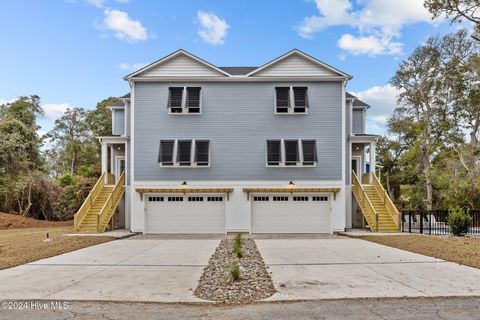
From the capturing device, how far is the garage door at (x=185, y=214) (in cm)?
1912

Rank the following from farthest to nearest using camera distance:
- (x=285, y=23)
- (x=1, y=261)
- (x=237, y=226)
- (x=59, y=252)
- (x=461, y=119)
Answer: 1. (x=461, y=119)
2. (x=285, y=23)
3. (x=237, y=226)
4. (x=59, y=252)
5. (x=1, y=261)

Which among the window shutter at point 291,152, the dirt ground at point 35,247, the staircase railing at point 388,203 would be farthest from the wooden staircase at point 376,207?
the dirt ground at point 35,247

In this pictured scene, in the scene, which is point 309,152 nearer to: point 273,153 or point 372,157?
point 273,153

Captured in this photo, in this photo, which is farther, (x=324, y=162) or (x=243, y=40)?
(x=243, y=40)

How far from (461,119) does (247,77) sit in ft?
64.2

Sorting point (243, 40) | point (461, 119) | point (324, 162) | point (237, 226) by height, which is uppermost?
point (243, 40)

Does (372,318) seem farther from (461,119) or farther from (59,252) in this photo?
(461,119)

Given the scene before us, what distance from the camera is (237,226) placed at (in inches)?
749

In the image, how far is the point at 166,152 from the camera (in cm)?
1922

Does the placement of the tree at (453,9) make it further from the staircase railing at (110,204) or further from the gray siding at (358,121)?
the staircase railing at (110,204)

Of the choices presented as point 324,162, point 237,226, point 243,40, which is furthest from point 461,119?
point 237,226

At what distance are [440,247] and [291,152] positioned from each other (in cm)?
832

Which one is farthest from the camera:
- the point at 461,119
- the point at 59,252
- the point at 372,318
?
the point at 461,119

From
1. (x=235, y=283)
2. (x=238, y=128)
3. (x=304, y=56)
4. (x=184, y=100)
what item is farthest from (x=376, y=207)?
(x=235, y=283)
